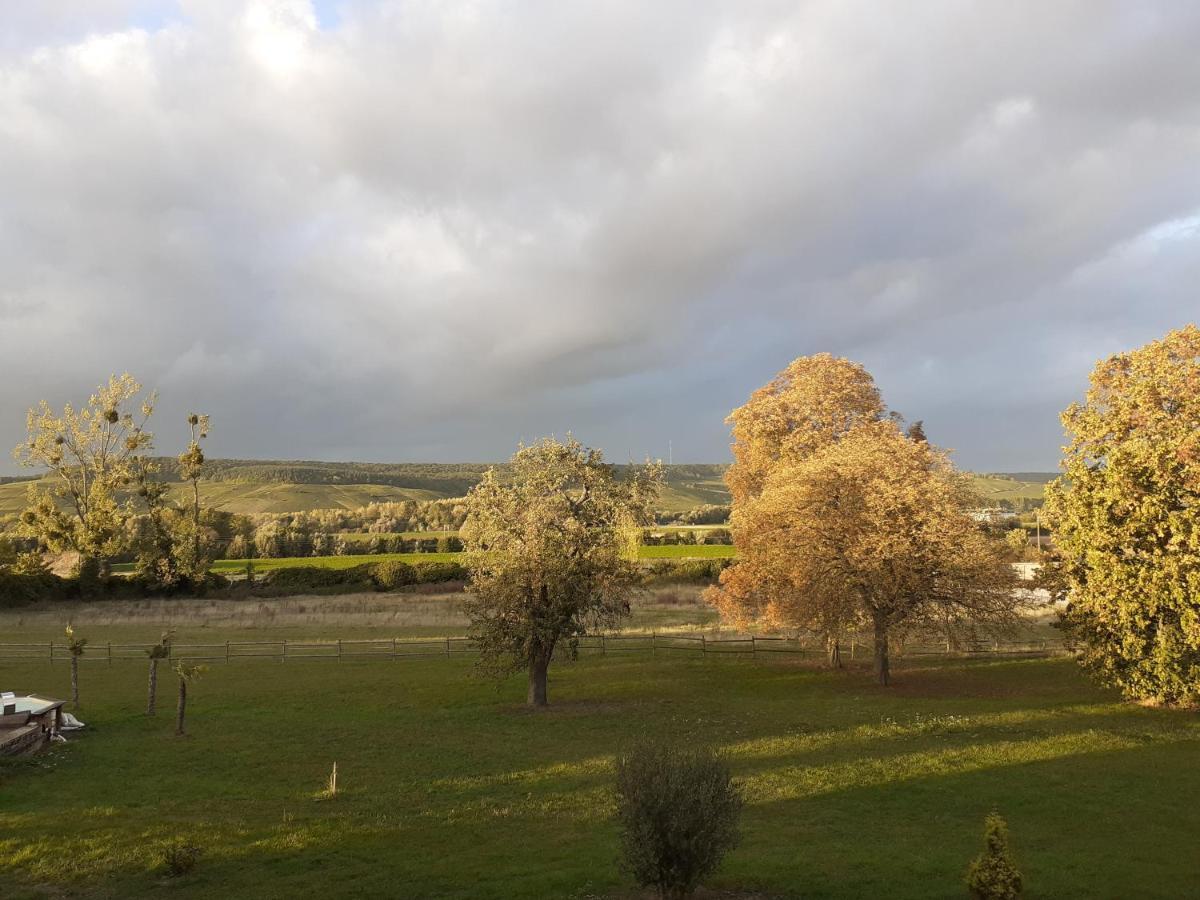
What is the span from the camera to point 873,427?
119ft

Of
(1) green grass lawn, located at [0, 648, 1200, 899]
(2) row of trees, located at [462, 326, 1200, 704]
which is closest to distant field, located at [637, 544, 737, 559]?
(2) row of trees, located at [462, 326, 1200, 704]

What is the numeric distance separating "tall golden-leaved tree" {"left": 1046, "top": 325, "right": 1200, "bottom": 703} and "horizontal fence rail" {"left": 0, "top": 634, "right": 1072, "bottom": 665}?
1403cm

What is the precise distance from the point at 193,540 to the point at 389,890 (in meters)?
60.6

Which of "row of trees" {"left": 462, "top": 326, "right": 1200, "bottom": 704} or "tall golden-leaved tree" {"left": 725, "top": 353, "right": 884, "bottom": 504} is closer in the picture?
"row of trees" {"left": 462, "top": 326, "right": 1200, "bottom": 704}

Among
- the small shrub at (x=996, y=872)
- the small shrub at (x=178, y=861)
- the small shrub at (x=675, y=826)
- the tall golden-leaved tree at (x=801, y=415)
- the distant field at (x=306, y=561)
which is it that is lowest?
the small shrub at (x=178, y=861)

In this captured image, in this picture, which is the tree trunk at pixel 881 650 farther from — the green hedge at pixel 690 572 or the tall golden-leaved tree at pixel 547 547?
the green hedge at pixel 690 572

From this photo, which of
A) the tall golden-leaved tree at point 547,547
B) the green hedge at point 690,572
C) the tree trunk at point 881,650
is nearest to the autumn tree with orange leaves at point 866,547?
the tree trunk at point 881,650

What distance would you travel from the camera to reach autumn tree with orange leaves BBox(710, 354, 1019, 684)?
29.7m

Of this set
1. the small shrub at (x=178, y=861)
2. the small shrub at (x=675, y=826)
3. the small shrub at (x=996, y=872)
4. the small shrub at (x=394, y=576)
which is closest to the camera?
the small shrub at (x=675, y=826)

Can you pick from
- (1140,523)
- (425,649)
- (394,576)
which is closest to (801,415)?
(1140,523)

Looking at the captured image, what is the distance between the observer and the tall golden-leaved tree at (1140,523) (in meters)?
24.8

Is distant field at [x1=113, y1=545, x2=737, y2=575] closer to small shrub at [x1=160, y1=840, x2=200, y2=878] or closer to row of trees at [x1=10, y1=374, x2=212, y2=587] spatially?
row of trees at [x1=10, y1=374, x2=212, y2=587]

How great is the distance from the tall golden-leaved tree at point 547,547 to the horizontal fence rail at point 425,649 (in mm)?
13342

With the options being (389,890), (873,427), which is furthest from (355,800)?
(873,427)
